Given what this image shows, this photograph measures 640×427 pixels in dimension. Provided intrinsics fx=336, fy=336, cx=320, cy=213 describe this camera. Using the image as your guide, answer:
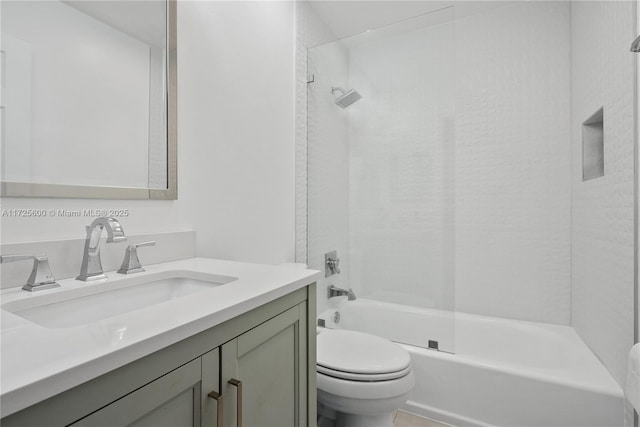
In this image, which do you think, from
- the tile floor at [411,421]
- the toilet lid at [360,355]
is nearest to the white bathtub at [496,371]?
the tile floor at [411,421]

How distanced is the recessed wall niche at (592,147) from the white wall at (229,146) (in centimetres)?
168

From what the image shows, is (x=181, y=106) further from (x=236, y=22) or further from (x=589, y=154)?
(x=589, y=154)

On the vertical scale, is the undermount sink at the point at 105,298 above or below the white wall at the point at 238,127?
below

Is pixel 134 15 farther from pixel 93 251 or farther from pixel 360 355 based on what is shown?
pixel 360 355

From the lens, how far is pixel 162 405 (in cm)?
56

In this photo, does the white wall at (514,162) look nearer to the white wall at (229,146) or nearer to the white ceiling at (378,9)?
the white ceiling at (378,9)

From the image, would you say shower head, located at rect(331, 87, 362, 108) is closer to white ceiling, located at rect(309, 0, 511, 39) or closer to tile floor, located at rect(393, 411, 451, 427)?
white ceiling, located at rect(309, 0, 511, 39)

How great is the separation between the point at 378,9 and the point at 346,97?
0.67m

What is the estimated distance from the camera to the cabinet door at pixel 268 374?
27.2 inches

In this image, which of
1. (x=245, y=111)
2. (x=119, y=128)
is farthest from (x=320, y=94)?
(x=119, y=128)

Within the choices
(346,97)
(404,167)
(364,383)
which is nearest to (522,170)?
(404,167)

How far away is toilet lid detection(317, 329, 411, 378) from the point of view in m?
1.39

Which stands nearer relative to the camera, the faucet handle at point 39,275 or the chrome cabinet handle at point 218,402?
the chrome cabinet handle at point 218,402

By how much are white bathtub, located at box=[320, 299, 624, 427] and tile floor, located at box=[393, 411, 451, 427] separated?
0.10 feet
